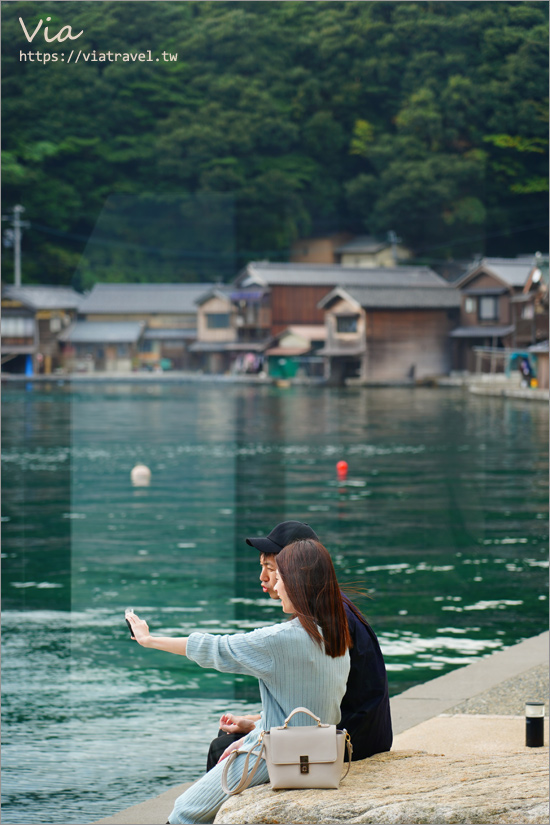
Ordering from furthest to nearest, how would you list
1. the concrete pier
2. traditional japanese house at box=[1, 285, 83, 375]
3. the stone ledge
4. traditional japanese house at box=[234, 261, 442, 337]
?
traditional japanese house at box=[234, 261, 442, 337], traditional japanese house at box=[1, 285, 83, 375], the concrete pier, the stone ledge

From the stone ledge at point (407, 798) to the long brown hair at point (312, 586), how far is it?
12.4 inches

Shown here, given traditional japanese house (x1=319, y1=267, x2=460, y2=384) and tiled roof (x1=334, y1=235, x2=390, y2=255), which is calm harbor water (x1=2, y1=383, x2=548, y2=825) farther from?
traditional japanese house (x1=319, y1=267, x2=460, y2=384)

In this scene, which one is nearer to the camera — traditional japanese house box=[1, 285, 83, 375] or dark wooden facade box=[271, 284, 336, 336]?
traditional japanese house box=[1, 285, 83, 375]

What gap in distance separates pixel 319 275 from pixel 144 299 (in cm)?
419

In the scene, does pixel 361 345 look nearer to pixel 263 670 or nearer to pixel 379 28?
pixel 379 28

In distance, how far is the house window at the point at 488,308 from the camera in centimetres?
2650

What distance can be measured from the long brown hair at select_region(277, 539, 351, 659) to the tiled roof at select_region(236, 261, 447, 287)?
65.1ft

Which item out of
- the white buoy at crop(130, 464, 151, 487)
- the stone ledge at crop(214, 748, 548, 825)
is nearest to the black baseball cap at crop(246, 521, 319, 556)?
the stone ledge at crop(214, 748, 548, 825)

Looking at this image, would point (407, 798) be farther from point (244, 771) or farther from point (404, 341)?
point (404, 341)

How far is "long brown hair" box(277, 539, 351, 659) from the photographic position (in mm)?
2080

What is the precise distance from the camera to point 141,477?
1332 centimetres

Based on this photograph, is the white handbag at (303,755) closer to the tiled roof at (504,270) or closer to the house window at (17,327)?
the house window at (17,327)

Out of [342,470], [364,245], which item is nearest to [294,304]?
[364,245]

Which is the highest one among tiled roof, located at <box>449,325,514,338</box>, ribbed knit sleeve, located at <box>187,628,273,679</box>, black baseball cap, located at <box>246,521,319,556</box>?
tiled roof, located at <box>449,325,514,338</box>
